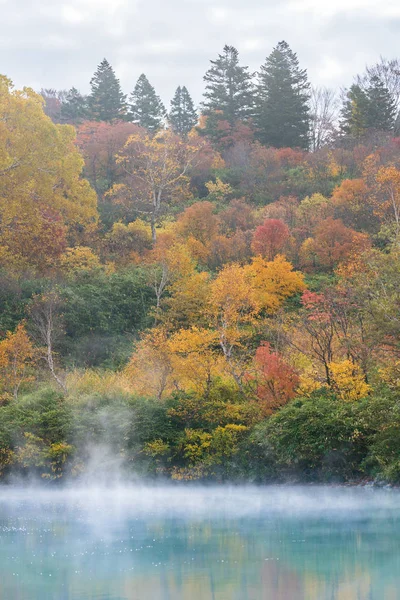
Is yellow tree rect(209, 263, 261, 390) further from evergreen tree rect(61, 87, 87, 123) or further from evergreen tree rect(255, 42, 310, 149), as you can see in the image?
evergreen tree rect(61, 87, 87, 123)

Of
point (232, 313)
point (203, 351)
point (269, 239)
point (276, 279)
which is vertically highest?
point (269, 239)

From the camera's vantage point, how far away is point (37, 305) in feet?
107

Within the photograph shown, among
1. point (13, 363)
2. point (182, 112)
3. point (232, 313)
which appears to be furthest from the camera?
point (182, 112)

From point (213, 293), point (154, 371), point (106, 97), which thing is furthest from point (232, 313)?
point (106, 97)

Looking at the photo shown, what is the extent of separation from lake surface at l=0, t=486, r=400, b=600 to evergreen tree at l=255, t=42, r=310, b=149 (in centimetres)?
4204

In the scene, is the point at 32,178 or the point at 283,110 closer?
the point at 32,178

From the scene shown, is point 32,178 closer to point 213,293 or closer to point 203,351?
point 213,293

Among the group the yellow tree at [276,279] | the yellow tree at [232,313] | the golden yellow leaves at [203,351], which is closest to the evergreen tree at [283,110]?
the yellow tree at [276,279]

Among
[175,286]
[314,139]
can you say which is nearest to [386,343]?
[175,286]

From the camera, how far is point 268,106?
59156 millimetres

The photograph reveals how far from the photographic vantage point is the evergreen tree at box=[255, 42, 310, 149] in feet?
193

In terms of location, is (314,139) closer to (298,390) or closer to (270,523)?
(298,390)

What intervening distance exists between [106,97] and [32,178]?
35.8m

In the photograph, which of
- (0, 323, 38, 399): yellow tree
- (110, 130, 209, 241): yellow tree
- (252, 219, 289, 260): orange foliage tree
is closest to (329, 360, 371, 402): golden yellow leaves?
(0, 323, 38, 399): yellow tree
